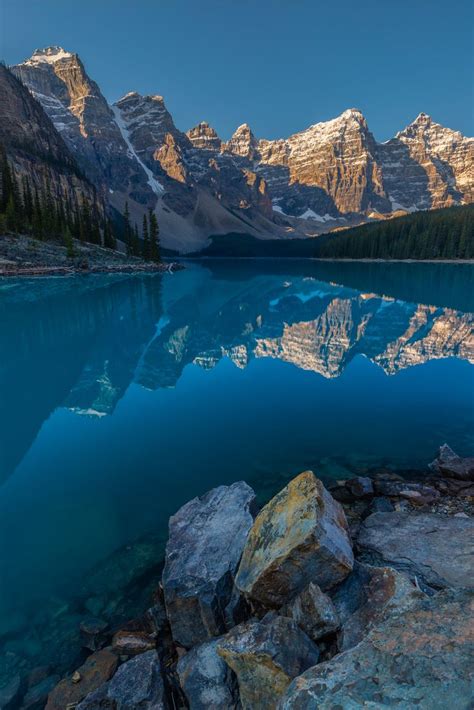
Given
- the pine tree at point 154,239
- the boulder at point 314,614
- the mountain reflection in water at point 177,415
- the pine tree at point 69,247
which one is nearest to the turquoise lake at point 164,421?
the mountain reflection in water at point 177,415

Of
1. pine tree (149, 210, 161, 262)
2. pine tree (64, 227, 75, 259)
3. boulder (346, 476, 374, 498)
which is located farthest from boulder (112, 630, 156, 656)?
pine tree (149, 210, 161, 262)

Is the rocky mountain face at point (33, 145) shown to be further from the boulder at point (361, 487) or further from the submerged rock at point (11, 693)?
the submerged rock at point (11, 693)

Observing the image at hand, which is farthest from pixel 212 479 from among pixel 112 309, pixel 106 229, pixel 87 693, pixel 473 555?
pixel 106 229

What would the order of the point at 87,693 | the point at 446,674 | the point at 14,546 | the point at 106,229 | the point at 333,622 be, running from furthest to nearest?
the point at 106,229 → the point at 14,546 → the point at 87,693 → the point at 333,622 → the point at 446,674

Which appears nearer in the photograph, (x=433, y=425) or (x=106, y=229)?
(x=433, y=425)

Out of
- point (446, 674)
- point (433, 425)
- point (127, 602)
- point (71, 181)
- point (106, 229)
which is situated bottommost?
point (127, 602)

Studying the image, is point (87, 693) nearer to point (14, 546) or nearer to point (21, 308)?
point (14, 546)

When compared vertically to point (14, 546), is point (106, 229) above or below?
above

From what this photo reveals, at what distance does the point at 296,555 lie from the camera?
17.8 ft

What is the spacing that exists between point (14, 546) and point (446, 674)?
925cm

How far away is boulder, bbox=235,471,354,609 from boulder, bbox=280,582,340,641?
0.37 m

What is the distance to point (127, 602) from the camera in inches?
297

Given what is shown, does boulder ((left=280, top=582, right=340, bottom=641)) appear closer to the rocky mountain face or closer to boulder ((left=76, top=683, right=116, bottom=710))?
boulder ((left=76, top=683, right=116, bottom=710))

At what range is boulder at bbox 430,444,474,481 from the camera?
36.8 feet
